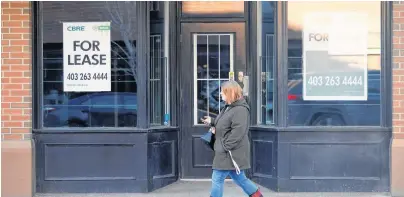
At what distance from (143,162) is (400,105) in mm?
3464

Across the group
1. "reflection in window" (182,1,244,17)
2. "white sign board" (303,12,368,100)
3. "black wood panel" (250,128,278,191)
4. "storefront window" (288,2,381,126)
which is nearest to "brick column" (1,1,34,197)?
"reflection in window" (182,1,244,17)

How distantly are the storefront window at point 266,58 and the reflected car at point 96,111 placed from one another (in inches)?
72.3

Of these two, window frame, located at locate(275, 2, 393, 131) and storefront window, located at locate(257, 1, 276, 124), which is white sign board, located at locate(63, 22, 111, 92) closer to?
storefront window, located at locate(257, 1, 276, 124)

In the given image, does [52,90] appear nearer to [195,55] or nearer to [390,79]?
[195,55]

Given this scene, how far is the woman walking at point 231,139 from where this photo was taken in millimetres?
5320

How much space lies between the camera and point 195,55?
7.81m

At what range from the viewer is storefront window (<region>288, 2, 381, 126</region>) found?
686 centimetres

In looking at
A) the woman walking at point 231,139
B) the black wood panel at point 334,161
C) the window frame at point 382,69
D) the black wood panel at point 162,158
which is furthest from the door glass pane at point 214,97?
the woman walking at point 231,139

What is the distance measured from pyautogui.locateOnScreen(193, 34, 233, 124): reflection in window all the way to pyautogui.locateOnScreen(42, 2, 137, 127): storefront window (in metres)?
1.26

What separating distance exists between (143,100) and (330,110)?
2.54m

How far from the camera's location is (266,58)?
7.23m

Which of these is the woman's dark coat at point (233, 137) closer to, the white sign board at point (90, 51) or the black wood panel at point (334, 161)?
the black wood panel at point (334, 161)

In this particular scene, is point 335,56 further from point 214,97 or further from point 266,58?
point 214,97

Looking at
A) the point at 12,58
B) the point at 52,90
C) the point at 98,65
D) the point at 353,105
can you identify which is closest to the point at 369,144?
the point at 353,105
